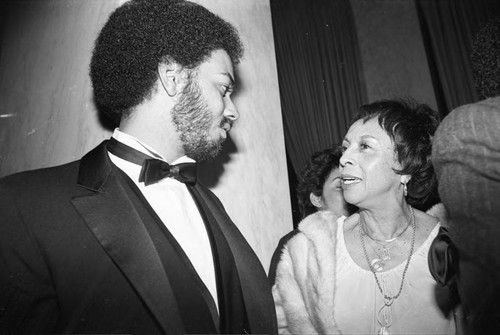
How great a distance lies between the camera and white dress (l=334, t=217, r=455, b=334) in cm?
177

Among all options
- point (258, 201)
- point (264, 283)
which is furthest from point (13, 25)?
point (264, 283)

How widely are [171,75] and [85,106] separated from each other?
65 cm

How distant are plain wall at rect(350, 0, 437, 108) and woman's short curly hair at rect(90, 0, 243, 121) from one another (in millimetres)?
3924

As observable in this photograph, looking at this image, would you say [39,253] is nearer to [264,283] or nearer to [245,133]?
[264,283]

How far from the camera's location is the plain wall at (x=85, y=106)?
1.94m

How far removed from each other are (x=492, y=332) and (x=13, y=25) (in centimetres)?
318

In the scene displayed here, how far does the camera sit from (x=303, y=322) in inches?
70.4

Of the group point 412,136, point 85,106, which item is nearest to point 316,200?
point 412,136

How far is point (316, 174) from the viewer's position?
9.91ft

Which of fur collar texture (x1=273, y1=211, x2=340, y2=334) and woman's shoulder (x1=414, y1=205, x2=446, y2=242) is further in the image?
woman's shoulder (x1=414, y1=205, x2=446, y2=242)

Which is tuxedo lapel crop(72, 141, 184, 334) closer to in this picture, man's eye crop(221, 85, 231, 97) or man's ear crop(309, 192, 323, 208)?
man's eye crop(221, 85, 231, 97)

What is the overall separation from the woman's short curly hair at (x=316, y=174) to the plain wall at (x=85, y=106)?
0.43 m

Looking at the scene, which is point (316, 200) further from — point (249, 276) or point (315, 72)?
point (249, 276)

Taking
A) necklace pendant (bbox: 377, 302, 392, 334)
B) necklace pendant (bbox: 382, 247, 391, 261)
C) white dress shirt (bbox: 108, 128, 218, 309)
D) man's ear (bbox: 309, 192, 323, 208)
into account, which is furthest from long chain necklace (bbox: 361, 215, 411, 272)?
white dress shirt (bbox: 108, 128, 218, 309)
